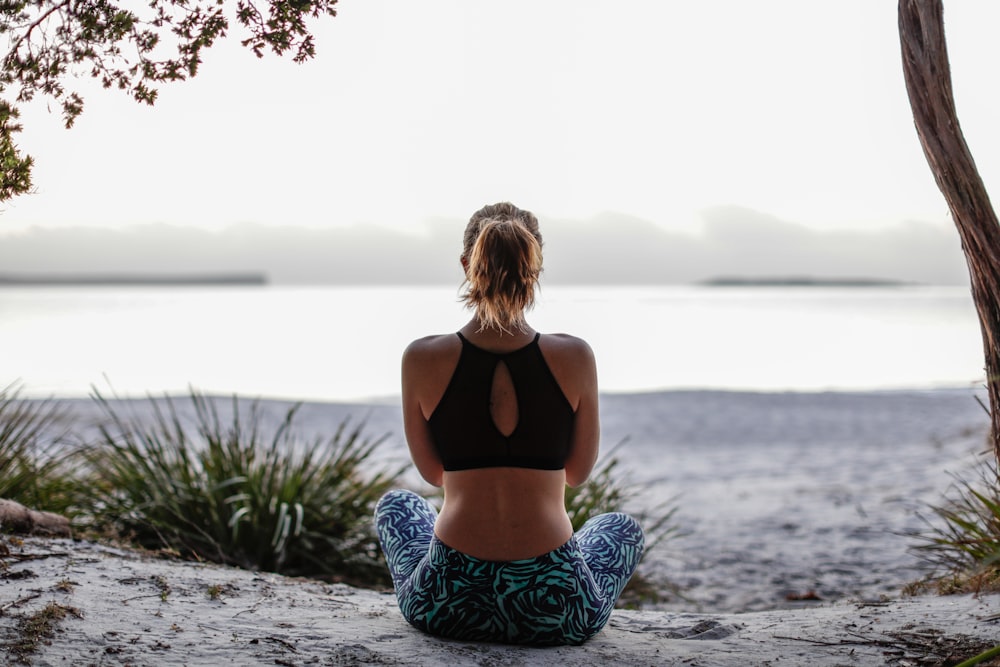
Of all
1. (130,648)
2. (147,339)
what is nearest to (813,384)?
(130,648)

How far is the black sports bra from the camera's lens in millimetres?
2727

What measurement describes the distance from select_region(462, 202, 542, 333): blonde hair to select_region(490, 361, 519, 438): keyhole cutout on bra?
5.1 inches

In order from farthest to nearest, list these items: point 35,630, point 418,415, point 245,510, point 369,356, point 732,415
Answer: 1. point 369,356
2. point 732,415
3. point 245,510
4. point 418,415
5. point 35,630

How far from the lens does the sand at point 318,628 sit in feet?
8.66

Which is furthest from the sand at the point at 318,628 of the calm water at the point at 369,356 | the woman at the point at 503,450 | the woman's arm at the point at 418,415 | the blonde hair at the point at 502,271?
the calm water at the point at 369,356

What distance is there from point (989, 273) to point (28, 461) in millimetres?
4593

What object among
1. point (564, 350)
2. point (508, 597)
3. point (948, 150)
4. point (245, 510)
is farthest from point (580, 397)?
point (245, 510)

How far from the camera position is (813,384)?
17.3 metres

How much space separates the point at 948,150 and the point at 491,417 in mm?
1777

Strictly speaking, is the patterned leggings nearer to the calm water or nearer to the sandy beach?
the sandy beach

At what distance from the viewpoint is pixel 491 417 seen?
2.73 m

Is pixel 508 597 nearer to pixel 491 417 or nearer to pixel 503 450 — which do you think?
pixel 503 450

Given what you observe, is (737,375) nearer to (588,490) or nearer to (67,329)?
(588,490)

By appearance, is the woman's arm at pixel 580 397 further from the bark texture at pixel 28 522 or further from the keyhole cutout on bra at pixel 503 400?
the bark texture at pixel 28 522
